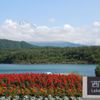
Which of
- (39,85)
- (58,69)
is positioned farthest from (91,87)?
(58,69)

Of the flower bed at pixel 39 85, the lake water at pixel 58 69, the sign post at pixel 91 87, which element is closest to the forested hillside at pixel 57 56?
the lake water at pixel 58 69

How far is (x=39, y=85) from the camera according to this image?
17.2 meters

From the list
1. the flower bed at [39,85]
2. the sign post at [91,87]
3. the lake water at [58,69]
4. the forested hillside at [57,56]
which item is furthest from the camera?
the forested hillside at [57,56]

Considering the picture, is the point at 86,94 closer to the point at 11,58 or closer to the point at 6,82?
the point at 6,82

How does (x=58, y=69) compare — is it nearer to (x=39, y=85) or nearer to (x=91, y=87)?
(x=39, y=85)

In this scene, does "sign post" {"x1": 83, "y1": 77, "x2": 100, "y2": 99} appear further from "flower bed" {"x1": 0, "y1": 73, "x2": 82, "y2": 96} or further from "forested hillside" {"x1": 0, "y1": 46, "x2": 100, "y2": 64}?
"forested hillside" {"x1": 0, "y1": 46, "x2": 100, "y2": 64}

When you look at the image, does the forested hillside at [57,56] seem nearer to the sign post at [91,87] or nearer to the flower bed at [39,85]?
the flower bed at [39,85]

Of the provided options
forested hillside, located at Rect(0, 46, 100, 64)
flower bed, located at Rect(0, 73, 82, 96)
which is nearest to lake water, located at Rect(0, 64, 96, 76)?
flower bed, located at Rect(0, 73, 82, 96)

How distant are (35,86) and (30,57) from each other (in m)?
144

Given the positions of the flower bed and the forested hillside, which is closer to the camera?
the flower bed

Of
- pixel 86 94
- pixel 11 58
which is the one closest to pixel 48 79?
pixel 86 94

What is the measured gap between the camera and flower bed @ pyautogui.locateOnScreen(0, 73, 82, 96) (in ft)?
54.6

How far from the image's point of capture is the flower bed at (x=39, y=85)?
16.6m

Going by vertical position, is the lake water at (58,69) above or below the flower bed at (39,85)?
below
